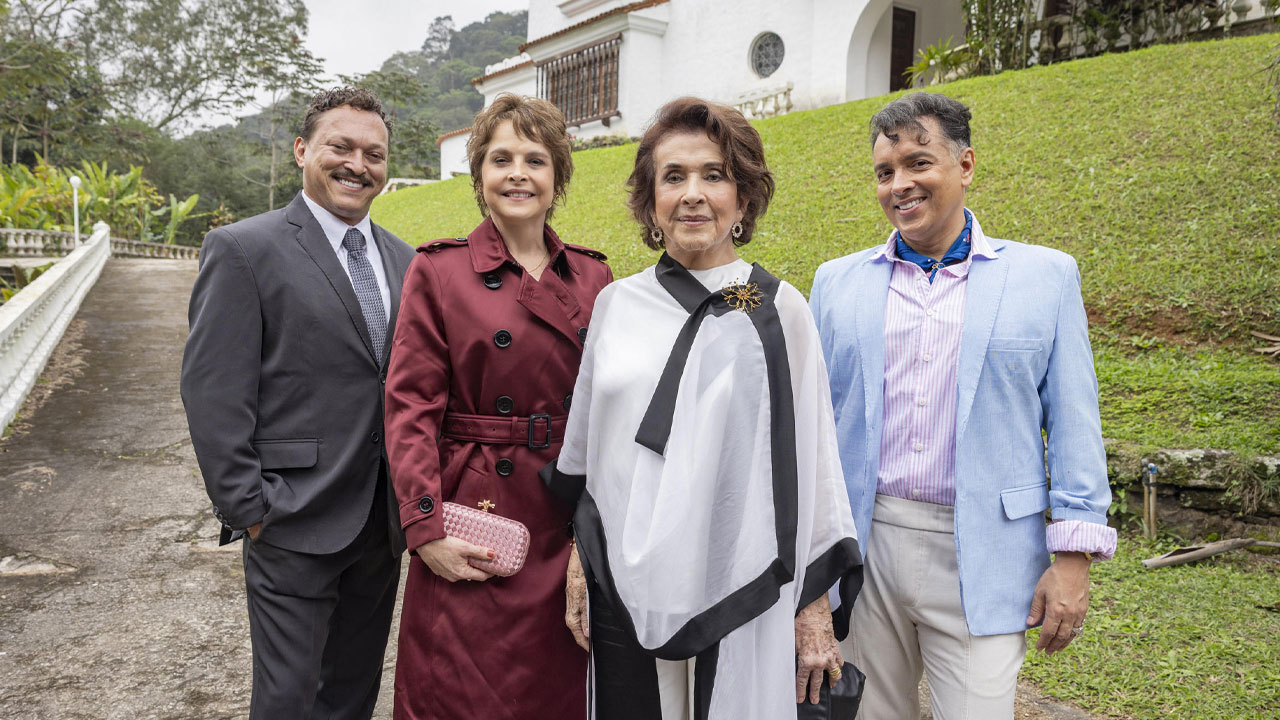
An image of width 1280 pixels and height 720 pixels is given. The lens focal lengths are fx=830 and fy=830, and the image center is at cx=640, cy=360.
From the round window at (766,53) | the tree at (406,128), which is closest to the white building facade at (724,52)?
the round window at (766,53)

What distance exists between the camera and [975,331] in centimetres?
206

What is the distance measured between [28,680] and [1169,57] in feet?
37.0

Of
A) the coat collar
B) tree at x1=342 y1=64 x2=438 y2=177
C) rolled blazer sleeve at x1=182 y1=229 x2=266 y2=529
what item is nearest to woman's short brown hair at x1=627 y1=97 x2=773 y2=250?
the coat collar

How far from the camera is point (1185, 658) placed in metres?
3.40

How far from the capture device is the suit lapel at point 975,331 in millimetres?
2045

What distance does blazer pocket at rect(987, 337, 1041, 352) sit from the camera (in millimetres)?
2047

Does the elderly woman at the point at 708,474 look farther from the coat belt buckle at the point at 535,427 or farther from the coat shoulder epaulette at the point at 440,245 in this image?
the coat shoulder epaulette at the point at 440,245

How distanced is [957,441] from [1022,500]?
0.73ft

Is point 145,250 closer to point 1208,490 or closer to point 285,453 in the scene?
point 285,453

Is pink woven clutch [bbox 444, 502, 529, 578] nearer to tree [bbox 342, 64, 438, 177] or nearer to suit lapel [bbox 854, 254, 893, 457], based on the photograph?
suit lapel [bbox 854, 254, 893, 457]

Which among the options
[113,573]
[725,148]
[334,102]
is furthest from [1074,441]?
[113,573]

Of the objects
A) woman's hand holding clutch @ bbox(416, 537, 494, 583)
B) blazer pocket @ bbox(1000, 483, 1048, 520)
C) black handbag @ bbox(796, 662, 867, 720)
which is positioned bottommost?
black handbag @ bbox(796, 662, 867, 720)

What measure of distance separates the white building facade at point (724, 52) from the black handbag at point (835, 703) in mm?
12729

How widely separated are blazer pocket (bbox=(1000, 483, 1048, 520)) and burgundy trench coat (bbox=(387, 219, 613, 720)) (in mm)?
1124
